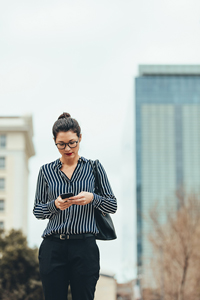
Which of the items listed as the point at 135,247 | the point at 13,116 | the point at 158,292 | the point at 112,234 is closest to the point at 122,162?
the point at 135,247

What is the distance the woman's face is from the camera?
297 cm

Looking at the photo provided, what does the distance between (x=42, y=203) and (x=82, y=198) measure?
35 cm

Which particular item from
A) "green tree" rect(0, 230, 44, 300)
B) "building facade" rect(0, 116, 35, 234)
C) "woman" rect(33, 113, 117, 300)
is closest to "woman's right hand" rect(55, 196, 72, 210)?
"woman" rect(33, 113, 117, 300)

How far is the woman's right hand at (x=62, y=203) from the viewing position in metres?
→ 2.78

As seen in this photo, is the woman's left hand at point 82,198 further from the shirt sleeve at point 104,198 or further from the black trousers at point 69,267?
the black trousers at point 69,267

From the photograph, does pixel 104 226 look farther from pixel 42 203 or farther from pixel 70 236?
pixel 42 203

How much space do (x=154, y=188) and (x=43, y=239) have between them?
113367mm

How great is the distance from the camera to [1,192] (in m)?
80.6

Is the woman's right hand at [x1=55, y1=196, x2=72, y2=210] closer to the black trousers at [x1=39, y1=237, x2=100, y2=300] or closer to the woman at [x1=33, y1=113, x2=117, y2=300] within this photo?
the woman at [x1=33, y1=113, x2=117, y2=300]

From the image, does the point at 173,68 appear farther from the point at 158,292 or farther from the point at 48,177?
the point at 48,177

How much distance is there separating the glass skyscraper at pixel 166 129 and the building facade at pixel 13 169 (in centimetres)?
3819

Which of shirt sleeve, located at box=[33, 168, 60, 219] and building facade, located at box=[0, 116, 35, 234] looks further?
building facade, located at box=[0, 116, 35, 234]

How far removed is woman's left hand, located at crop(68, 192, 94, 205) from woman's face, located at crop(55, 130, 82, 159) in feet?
0.93

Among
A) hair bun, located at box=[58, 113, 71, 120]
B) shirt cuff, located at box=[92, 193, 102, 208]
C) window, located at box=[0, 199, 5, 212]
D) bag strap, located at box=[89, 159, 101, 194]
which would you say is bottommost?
window, located at box=[0, 199, 5, 212]
